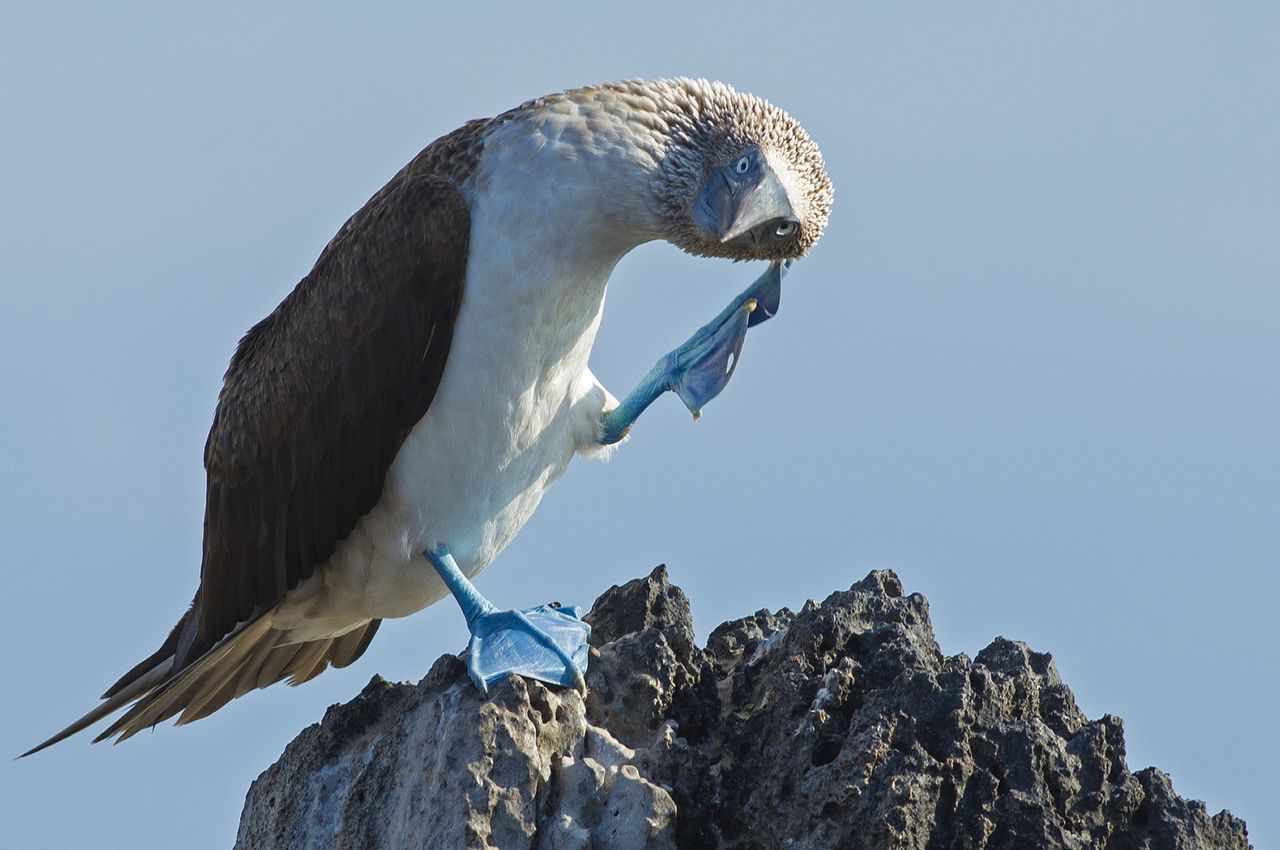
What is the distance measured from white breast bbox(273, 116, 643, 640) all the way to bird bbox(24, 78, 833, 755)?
1 cm

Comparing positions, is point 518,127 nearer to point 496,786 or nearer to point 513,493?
point 513,493

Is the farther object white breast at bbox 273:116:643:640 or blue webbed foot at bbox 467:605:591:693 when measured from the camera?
white breast at bbox 273:116:643:640

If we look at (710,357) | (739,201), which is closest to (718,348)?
(710,357)

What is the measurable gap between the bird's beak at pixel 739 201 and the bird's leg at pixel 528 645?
6.08 ft

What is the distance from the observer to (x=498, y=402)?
25.7 ft

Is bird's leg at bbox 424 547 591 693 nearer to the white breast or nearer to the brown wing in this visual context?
the white breast

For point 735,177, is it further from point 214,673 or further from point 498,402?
point 214,673

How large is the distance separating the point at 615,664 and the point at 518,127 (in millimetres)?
2488

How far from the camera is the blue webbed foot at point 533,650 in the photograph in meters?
6.90

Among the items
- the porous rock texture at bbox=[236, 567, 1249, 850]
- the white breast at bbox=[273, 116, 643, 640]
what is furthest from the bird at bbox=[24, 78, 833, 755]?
the porous rock texture at bbox=[236, 567, 1249, 850]

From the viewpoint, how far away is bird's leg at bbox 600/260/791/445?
28.3 ft

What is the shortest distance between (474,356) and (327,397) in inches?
34.0

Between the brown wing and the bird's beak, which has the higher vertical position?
the bird's beak

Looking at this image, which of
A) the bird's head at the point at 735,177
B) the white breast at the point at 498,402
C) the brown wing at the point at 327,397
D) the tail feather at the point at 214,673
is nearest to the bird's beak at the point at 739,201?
the bird's head at the point at 735,177
